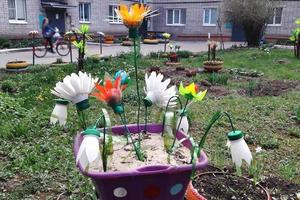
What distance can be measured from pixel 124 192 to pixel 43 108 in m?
4.41

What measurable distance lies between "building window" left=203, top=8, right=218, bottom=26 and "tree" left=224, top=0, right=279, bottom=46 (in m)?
8.42

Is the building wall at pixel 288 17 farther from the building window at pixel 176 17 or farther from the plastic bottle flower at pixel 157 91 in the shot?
the plastic bottle flower at pixel 157 91

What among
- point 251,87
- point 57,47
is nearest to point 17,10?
point 57,47

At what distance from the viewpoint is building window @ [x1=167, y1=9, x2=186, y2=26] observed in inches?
1185

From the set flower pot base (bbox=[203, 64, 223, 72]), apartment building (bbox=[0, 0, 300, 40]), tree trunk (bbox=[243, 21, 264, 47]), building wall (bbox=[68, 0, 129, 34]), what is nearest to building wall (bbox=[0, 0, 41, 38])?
apartment building (bbox=[0, 0, 300, 40])

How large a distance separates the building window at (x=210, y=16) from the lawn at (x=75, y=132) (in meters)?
20.3

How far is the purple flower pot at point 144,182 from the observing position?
66.3 inches

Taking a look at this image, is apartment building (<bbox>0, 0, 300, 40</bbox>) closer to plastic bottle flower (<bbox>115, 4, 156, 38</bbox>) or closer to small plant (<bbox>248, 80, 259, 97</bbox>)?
small plant (<bbox>248, 80, 259, 97</bbox>)

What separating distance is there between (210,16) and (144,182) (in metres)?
28.2

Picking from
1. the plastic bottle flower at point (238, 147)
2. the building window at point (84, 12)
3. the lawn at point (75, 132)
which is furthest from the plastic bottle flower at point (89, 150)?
the building window at point (84, 12)

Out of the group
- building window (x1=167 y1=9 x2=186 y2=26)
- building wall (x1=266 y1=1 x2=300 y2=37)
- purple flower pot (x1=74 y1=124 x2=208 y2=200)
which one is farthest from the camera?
building window (x1=167 y1=9 x2=186 y2=26)

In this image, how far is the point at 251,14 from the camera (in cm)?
1895

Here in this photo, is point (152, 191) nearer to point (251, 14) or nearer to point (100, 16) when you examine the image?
point (251, 14)

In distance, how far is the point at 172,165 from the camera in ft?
5.80
